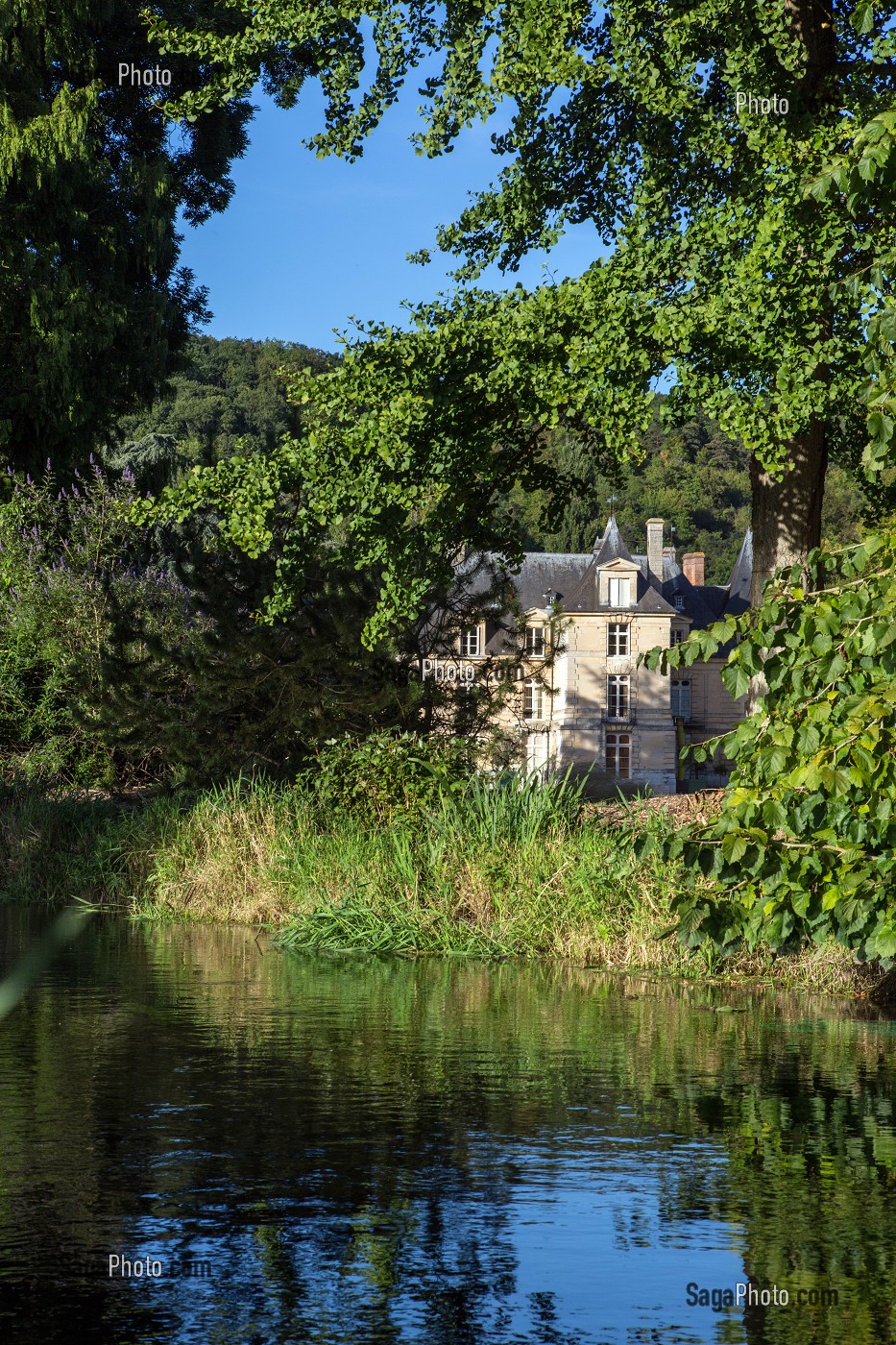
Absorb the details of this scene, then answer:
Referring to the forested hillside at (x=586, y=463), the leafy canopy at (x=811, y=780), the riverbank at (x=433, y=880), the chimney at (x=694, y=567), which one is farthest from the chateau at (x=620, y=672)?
the leafy canopy at (x=811, y=780)

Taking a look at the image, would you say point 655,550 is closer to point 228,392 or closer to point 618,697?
point 618,697

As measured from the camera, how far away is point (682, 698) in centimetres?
6444

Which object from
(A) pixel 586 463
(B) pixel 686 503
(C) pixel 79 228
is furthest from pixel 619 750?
(B) pixel 686 503

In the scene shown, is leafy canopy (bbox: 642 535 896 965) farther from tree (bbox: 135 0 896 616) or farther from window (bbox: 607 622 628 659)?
window (bbox: 607 622 628 659)

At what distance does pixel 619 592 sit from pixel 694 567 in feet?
29.1

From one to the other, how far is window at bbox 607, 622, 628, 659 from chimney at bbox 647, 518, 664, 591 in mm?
3465

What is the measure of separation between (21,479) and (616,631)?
37529mm

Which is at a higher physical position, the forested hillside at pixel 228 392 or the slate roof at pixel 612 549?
the forested hillside at pixel 228 392

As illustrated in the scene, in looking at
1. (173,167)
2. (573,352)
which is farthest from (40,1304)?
(173,167)

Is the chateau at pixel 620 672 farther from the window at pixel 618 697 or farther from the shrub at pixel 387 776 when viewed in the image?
the shrub at pixel 387 776

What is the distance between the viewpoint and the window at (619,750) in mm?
60656

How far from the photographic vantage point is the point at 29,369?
27.2 m

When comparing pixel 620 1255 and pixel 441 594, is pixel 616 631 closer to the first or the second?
pixel 441 594

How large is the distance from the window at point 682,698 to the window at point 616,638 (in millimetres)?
3228
